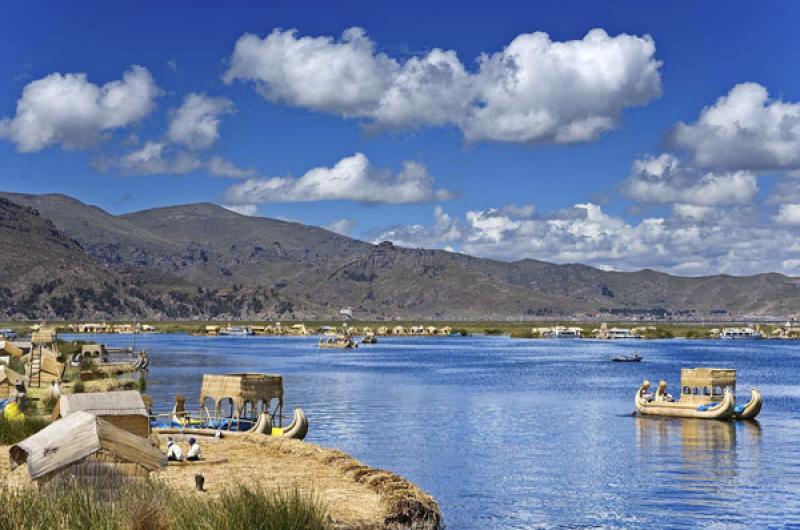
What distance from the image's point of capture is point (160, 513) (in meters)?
18.2

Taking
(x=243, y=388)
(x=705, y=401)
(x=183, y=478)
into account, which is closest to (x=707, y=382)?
(x=705, y=401)

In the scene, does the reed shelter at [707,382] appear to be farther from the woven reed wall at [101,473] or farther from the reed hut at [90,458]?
the woven reed wall at [101,473]

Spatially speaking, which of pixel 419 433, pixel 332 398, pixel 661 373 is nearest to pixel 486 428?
pixel 419 433

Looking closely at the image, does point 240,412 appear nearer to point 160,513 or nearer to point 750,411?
point 160,513

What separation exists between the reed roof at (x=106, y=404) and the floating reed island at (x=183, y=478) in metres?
0.04

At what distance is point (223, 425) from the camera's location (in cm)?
4334

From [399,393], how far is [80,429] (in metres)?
55.5

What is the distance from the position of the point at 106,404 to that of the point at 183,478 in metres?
6.71

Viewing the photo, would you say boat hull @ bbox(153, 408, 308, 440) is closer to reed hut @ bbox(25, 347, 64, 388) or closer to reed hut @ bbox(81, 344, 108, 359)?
reed hut @ bbox(25, 347, 64, 388)

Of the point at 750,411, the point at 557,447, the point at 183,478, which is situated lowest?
the point at 557,447

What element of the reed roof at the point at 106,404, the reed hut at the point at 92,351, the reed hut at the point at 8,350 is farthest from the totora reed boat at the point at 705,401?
the reed hut at the point at 92,351

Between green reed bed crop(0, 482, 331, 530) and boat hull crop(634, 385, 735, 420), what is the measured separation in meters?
42.2

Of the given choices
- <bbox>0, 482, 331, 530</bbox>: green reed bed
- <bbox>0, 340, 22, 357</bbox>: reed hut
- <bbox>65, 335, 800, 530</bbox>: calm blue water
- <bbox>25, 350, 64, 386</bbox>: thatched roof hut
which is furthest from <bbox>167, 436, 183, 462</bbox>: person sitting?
<bbox>0, 340, 22, 357</bbox>: reed hut

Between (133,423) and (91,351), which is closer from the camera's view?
(133,423)
